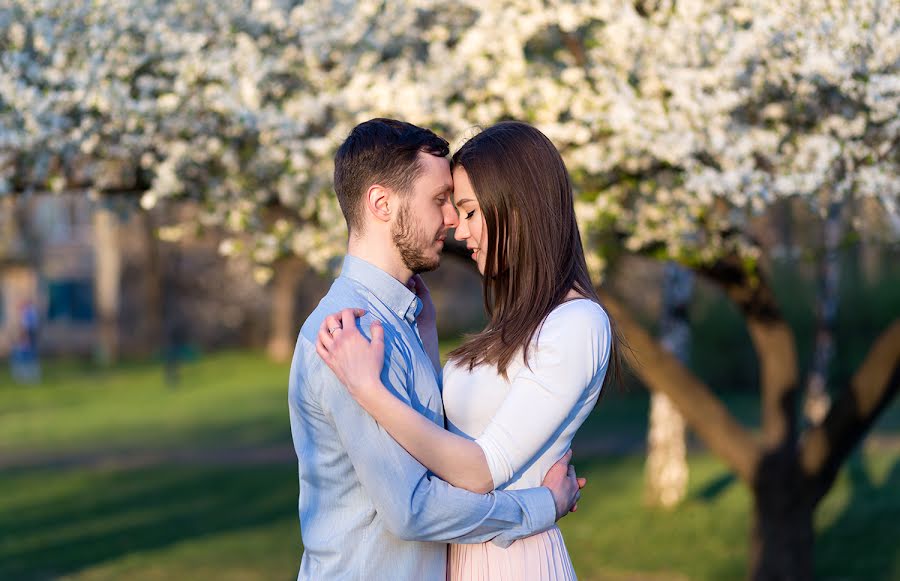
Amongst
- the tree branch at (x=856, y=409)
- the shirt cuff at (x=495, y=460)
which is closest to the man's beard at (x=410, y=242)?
the shirt cuff at (x=495, y=460)

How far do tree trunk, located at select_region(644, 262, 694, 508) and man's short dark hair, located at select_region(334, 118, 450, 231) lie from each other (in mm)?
9803

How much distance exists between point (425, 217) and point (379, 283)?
8.0 inches

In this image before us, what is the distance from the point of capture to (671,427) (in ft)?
41.1

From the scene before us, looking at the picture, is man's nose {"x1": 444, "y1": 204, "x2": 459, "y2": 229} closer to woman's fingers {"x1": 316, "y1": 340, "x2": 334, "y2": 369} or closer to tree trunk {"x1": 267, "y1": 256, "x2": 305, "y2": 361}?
woman's fingers {"x1": 316, "y1": 340, "x2": 334, "y2": 369}

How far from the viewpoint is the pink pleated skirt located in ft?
9.71

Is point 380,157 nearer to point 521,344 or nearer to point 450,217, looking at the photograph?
point 450,217

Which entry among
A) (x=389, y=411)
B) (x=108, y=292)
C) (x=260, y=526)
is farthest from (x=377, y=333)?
(x=108, y=292)

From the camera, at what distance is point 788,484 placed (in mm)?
7695

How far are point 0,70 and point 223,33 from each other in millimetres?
1186

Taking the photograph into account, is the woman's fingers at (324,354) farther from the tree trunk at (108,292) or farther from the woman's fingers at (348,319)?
the tree trunk at (108,292)

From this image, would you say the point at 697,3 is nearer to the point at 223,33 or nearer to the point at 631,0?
the point at 631,0

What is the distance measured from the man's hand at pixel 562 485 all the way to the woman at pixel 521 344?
23 millimetres

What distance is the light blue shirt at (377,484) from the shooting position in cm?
269

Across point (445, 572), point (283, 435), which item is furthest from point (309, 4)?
point (283, 435)
